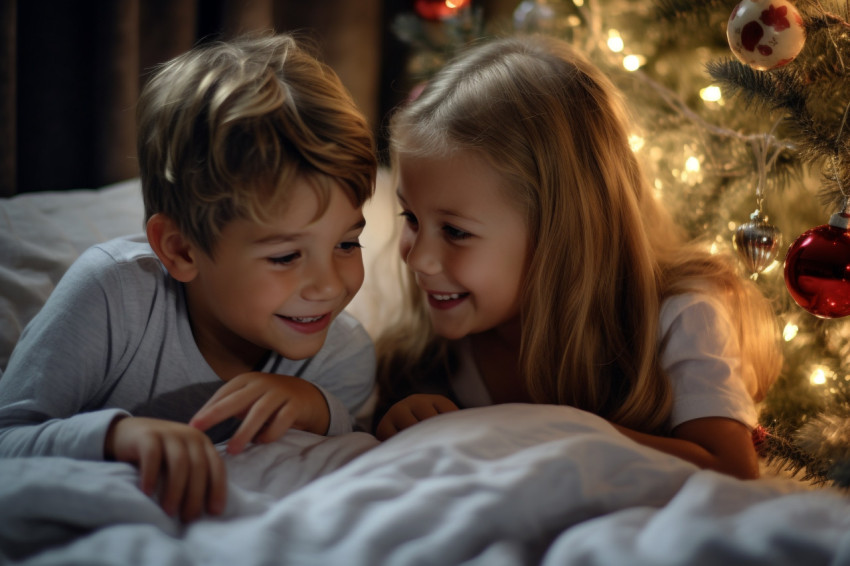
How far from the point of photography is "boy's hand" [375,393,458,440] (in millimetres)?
959

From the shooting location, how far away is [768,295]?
1.10 m

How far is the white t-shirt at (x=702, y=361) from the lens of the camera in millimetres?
936

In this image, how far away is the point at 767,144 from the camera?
1.00m

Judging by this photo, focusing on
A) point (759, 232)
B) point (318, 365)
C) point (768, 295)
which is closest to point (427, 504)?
point (318, 365)

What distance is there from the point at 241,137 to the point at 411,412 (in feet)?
1.37

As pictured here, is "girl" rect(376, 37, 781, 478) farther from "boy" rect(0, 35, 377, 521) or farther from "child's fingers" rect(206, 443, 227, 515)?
"child's fingers" rect(206, 443, 227, 515)

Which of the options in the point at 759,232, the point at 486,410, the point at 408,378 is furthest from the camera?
the point at 408,378

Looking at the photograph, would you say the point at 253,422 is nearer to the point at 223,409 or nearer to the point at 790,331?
the point at 223,409

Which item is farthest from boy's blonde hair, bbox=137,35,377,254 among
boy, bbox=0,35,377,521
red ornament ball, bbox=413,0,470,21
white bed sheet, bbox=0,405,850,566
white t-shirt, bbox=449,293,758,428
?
red ornament ball, bbox=413,0,470,21

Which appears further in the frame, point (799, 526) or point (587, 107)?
point (587, 107)

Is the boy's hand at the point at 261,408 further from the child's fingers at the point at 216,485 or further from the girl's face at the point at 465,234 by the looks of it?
the girl's face at the point at 465,234

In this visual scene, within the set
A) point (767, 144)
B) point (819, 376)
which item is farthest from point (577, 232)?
point (819, 376)

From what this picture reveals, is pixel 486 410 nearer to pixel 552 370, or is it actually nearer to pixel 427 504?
pixel 427 504

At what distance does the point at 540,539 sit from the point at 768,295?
2.20 feet
